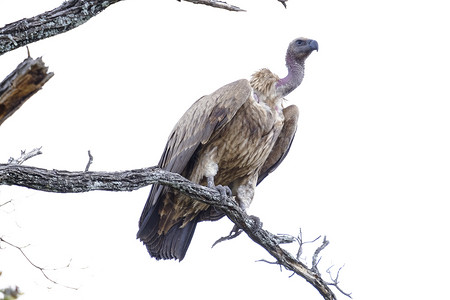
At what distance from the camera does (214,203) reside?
5918 millimetres

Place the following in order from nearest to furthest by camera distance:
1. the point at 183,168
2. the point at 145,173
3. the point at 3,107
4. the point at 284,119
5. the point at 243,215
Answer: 1. the point at 3,107
2. the point at 145,173
3. the point at 243,215
4. the point at 183,168
5. the point at 284,119

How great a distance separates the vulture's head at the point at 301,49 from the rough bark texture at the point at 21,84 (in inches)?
200

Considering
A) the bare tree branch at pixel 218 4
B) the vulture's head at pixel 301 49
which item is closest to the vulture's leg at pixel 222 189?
the vulture's head at pixel 301 49

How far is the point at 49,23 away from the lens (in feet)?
12.1

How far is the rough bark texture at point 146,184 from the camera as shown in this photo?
397 cm

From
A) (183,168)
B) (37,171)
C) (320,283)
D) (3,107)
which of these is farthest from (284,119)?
(3,107)

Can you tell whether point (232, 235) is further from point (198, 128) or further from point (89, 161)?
point (89, 161)

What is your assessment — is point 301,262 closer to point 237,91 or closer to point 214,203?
point 214,203

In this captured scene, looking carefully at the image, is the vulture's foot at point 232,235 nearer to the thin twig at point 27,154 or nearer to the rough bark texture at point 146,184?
the rough bark texture at point 146,184

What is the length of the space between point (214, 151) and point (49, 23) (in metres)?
3.43

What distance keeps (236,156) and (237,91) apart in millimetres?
A: 607

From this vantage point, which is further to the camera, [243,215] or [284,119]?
[284,119]

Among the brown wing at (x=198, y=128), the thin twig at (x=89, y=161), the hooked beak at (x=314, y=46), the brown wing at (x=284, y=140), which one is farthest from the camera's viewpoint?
the hooked beak at (x=314, y=46)

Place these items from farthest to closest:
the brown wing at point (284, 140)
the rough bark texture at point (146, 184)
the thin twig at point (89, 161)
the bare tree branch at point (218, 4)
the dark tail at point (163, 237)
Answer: the brown wing at point (284, 140), the dark tail at point (163, 237), the thin twig at point (89, 161), the bare tree branch at point (218, 4), the rough bark texture at point (146, 184)
